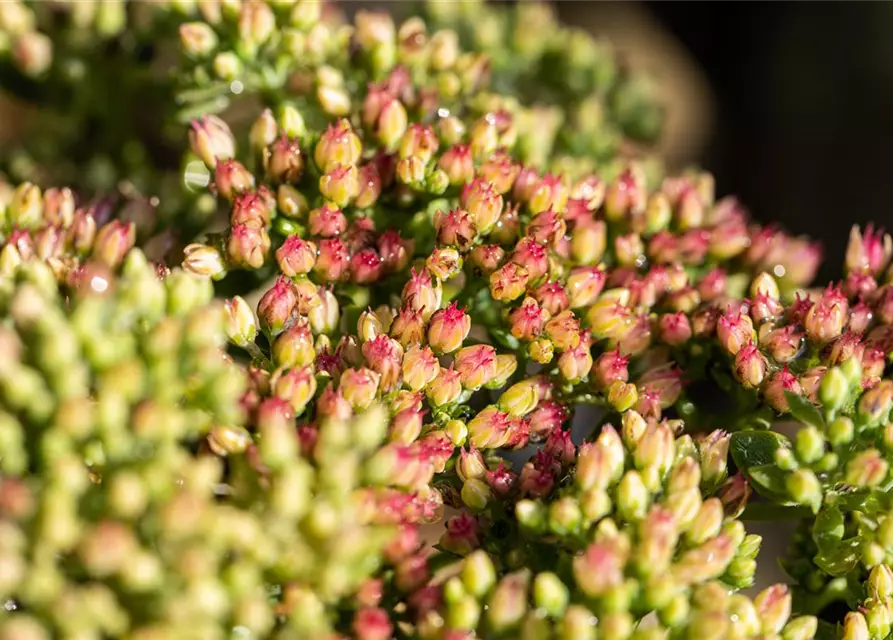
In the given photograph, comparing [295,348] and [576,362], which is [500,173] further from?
[295,348]

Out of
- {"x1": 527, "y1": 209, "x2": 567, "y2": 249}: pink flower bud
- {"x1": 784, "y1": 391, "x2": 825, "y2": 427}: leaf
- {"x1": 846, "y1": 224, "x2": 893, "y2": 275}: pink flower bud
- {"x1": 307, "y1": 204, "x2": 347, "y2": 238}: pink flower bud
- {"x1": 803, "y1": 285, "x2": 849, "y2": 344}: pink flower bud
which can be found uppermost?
{"x1": 846, "y1": 224, "x2": 893, "y2": 275}: pink flower bud

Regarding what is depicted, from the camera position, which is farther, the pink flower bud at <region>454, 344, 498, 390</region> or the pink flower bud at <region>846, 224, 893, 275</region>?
the pink flower bud at <region>846, 224, 893, 275</region>

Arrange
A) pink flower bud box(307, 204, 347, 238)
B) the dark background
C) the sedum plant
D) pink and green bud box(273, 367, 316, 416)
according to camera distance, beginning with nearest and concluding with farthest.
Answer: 1. the sedum plant
2. pink and green bud box(273, 367, 316, 416)
3. pink flower bud box(307, 204, 347, 238)
4. the dark background

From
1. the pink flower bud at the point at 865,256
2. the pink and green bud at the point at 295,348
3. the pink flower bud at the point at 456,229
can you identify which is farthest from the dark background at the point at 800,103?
the pink and green bud at the point at 295,348

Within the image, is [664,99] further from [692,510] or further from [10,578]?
[10,578]

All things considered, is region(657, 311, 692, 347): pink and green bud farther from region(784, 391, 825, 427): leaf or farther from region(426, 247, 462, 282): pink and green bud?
region(426, 247, 462, 282): pink and green bud

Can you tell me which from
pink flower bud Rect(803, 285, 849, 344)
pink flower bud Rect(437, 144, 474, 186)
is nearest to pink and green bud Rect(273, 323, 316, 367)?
pink flower bud Rect(437, 144, 474, 186)
